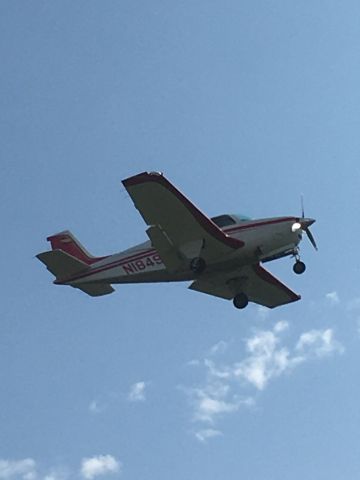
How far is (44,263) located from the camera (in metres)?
37.0

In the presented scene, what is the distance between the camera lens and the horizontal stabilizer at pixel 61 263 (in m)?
36.8

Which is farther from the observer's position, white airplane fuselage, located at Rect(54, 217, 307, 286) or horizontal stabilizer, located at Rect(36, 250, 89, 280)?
horizontal stabilizer, located at Rect(36, 250, 89, 280)

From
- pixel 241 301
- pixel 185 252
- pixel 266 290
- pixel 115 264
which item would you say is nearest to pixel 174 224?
pixel 185 252

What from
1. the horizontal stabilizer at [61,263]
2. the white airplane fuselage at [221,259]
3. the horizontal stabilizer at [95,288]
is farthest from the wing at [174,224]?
the horizontal stabilizer at [61,263]

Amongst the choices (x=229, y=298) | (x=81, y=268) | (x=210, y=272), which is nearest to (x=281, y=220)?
(x=210, y=272)

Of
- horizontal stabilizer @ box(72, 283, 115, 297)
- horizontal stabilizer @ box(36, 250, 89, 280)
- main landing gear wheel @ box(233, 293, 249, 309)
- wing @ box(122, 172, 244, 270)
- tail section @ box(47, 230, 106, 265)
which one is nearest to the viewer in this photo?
wing @ box(122, 172, 244, 270)

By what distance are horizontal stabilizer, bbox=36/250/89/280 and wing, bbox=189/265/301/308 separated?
489 cm

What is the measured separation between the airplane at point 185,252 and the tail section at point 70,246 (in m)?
0.08

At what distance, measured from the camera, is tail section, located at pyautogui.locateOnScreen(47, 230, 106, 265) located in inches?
1507

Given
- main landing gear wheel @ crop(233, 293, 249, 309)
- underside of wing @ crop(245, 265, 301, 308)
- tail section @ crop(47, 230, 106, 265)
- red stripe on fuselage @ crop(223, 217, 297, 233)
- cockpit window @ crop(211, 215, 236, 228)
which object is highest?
tail section @ crop(47, 230, 106, 265)

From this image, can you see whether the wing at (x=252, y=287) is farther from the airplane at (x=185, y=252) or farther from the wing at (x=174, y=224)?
the wing at (x=174, y=224)

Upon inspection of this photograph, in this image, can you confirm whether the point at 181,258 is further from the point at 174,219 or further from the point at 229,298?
the point at 229,298

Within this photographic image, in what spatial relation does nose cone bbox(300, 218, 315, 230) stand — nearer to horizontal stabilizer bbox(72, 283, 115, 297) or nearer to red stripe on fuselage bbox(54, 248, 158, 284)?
red stripe on fuselage bbox(54, 248, 158, 284)

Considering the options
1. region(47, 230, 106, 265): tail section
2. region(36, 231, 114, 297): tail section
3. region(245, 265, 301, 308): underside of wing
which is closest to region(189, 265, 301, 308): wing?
region(245, 265, 301, 308): underside of wing
